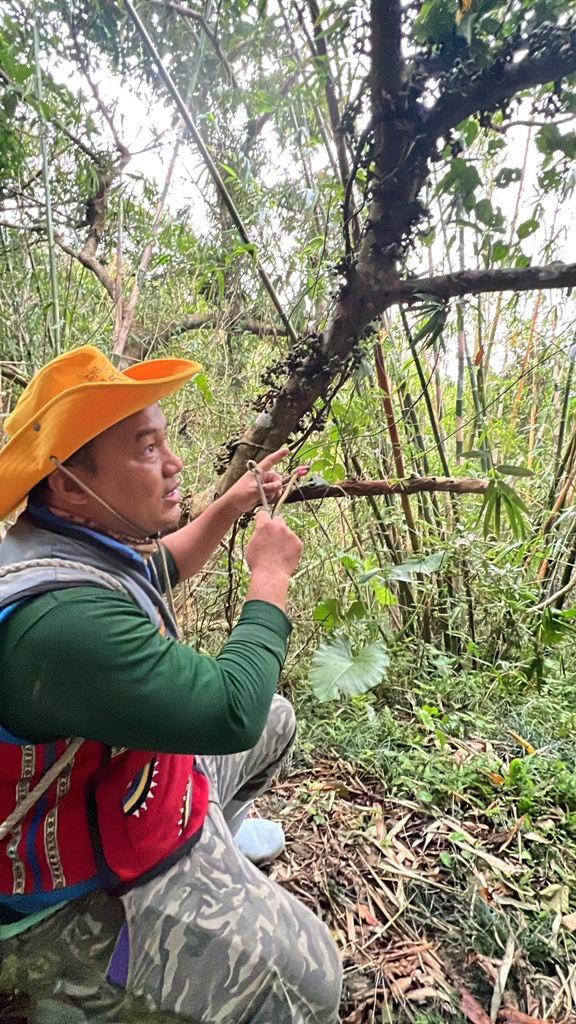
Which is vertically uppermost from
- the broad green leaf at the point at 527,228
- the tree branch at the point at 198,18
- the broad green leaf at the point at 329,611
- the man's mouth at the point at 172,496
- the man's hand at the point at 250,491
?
the tree branch at the point at 198,18

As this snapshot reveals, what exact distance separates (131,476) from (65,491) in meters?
0.10

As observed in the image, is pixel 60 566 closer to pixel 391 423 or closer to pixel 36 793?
pixel 36 793

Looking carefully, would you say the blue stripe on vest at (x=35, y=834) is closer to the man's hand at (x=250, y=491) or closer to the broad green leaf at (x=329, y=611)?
the man's hand at (x=250, y=491)

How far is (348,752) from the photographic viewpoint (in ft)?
5.12

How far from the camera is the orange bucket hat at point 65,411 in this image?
74 centimetres

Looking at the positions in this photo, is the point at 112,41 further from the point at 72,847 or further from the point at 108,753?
the point at 72,847

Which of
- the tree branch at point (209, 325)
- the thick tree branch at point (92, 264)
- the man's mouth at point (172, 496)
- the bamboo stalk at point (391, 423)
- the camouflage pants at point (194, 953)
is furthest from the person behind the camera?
the tree branch at point (209, 325)

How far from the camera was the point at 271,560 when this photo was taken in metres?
0.89

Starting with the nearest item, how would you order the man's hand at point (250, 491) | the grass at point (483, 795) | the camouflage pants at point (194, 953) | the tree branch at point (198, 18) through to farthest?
the camouflage pants at point (194, 953) < the grass at point (483, 795) < the man's hand at point (250, 491) < the tree branch at point (198, 18)

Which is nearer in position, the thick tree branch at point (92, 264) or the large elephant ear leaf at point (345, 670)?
the large elephant ear leaf at point (345, 670)

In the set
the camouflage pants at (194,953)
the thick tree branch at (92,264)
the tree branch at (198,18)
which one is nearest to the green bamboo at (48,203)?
the tree branch at (198,18)

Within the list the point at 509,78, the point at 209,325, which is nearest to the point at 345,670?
the point at 509,78

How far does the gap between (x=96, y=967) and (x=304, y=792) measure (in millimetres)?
794

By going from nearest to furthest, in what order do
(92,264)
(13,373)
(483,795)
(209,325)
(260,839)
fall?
(260,839)
(483,795)
(13,373)
(92,264)
(209,325)
